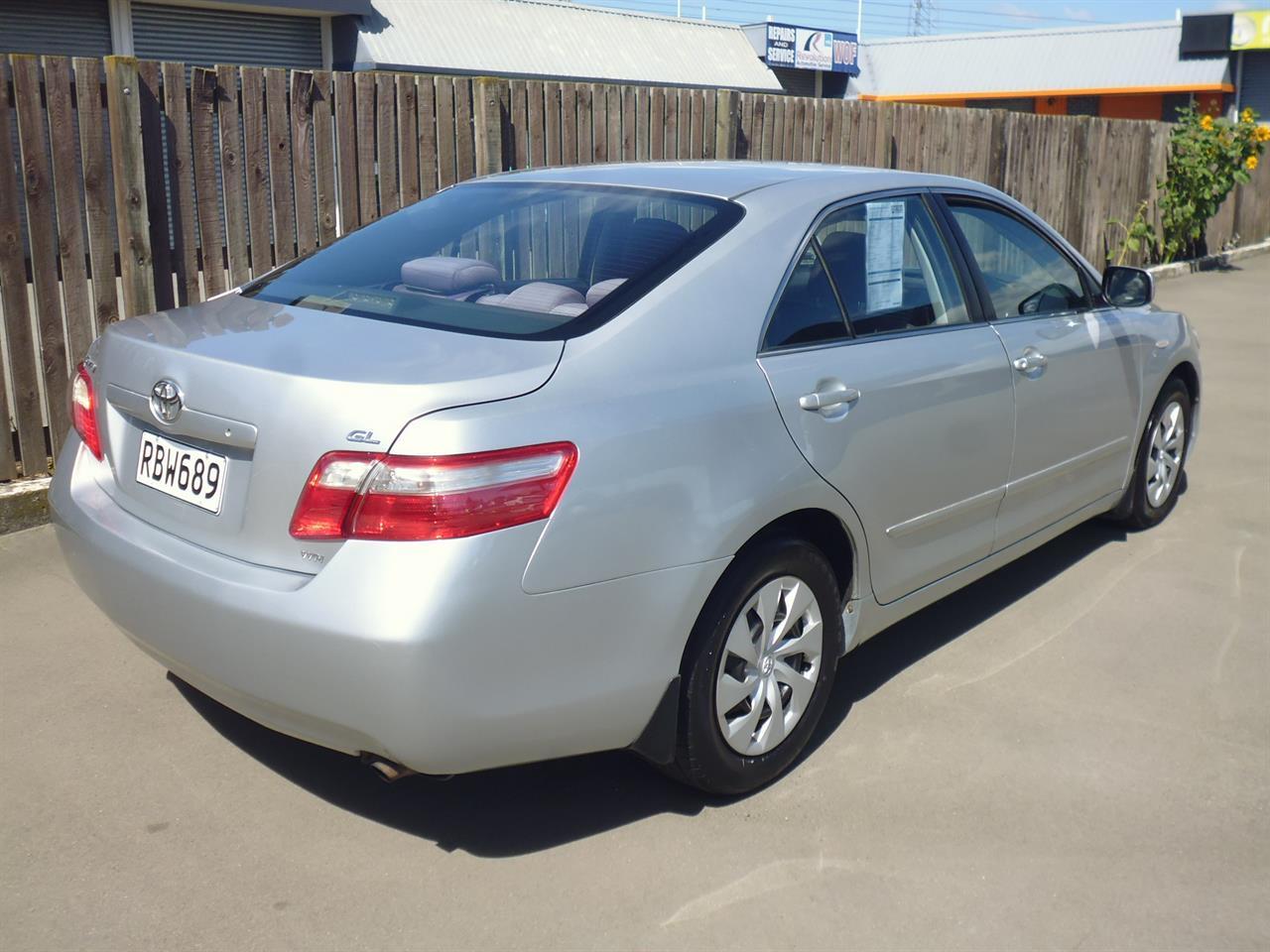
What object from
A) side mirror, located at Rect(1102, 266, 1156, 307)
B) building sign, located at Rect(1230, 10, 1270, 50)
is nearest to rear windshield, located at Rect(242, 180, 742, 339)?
side mirror, located at Rect(1102, 266, 1156, 307)

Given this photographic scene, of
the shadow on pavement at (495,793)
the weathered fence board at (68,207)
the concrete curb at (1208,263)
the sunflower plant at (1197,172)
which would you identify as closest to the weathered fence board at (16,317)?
the weathered fence board at (68,207)

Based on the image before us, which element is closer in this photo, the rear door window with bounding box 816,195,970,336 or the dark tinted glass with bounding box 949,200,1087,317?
the rear door window with bounding box 816,195,970,336

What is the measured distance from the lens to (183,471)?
300cm

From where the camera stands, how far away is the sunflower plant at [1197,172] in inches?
597

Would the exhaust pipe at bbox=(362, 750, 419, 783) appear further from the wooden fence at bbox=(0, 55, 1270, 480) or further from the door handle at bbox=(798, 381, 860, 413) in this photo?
the wooden fence at bbox=(0, 55, 1270, 480)

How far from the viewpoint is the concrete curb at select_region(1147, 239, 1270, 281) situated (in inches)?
605

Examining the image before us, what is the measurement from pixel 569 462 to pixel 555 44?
27558 mm

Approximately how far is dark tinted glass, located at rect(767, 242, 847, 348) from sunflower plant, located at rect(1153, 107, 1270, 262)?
41.6 ft

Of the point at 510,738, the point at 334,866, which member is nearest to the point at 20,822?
the point at 334,866

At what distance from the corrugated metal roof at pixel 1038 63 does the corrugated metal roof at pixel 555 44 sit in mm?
10224

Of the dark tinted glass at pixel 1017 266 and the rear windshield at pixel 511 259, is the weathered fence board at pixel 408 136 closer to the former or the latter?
the rear windshield at pixel 511 259

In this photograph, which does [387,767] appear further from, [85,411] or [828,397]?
[828,397]

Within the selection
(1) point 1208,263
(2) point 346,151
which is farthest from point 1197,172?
(2) point 346,151

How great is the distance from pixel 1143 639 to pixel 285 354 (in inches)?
127
